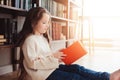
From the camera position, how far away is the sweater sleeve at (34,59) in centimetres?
143

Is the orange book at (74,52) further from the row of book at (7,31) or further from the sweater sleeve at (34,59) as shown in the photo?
the row of book at (7,31)

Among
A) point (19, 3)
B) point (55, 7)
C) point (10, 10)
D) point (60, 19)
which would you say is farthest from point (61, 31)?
point (19, 3)

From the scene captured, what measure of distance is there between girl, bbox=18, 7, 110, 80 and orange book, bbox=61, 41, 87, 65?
0.04m

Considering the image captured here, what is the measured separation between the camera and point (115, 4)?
5.05 meters

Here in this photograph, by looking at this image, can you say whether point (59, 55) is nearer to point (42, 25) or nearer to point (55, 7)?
point (42, 25)

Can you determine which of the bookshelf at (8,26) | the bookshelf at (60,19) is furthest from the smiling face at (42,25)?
the bookshelf at (60,19)

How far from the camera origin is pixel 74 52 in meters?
1.62

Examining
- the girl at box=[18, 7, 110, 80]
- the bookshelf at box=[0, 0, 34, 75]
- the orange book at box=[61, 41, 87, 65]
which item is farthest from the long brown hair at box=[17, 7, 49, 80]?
the orange book at box=[61, 41, 87, 65]

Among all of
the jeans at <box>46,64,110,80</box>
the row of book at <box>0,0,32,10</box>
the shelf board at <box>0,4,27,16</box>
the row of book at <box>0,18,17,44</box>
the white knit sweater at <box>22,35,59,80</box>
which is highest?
the row of book at <box>0,0,32,10</box>

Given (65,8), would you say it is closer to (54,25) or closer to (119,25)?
(54,25)

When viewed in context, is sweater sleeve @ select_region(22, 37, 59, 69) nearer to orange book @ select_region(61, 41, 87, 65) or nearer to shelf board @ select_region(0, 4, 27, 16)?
orange book @ select_region(61, 41, 87, 65)

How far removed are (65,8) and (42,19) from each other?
1492 millimetres

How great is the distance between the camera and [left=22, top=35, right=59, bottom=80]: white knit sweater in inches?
56.4

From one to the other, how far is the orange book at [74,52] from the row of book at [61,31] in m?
0.94
